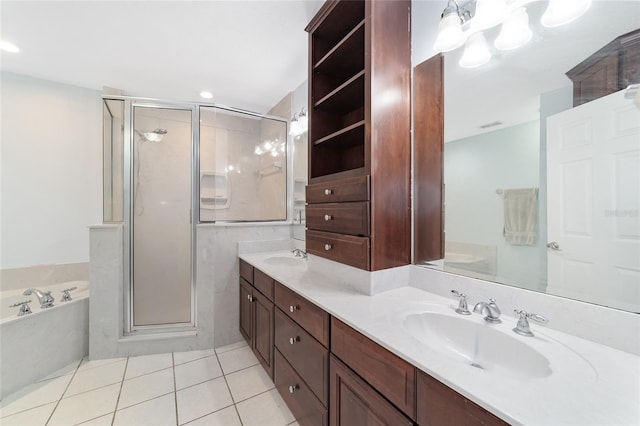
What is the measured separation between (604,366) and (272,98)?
118 inches

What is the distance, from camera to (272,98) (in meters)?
A: 2.71

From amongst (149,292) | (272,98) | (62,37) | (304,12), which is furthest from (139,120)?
(304,12)

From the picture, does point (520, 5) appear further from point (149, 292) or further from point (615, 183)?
point (149, 292)

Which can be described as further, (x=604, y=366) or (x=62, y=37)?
(x=62, y=37)

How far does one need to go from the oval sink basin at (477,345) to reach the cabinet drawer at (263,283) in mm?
950

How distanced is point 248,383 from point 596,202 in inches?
83.9

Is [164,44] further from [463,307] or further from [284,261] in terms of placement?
[463,307]

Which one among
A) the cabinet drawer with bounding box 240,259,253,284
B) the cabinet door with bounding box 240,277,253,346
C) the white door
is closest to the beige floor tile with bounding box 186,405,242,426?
the cabinet door with bounding box 240,277,253,346

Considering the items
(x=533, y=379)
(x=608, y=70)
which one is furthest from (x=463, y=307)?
(x=608, y=70)

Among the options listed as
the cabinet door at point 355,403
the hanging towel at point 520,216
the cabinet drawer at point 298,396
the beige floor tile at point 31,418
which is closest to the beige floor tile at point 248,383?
the cabinet drawer at point 298,396

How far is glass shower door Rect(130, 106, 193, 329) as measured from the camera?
229 centimetres

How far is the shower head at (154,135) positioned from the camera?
7.75ft

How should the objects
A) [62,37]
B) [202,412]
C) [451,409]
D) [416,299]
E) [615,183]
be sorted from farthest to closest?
[62,37] < [202,412] < [416,299] < [615,183] < [451,409]

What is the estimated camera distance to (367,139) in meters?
1.16
